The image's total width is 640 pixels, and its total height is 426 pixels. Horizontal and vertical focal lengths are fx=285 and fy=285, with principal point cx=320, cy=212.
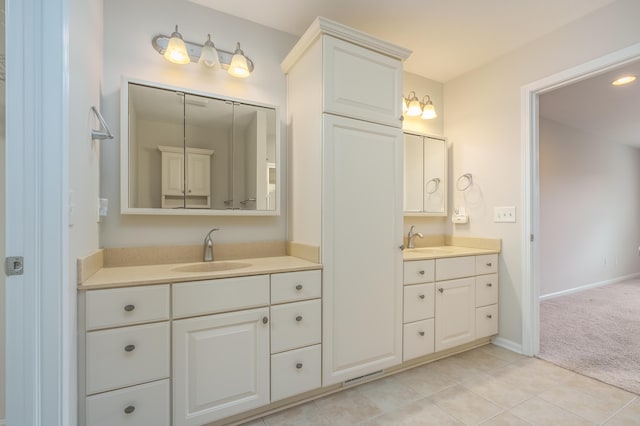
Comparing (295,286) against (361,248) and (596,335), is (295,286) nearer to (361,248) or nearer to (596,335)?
(361,248)

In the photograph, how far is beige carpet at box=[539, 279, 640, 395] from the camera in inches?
A: 77.6

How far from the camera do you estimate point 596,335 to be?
2.56 m

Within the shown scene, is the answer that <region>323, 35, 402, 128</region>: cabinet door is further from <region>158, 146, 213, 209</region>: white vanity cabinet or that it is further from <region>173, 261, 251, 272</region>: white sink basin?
<region>173, 261, 251, 272</region>: white sink basin

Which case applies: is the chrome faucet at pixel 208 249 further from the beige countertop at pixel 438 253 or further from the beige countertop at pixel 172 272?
the beige countertop at pixel 438 253

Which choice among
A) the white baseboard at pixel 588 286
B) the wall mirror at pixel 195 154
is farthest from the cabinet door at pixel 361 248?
the white baseboard at pixel 588 286

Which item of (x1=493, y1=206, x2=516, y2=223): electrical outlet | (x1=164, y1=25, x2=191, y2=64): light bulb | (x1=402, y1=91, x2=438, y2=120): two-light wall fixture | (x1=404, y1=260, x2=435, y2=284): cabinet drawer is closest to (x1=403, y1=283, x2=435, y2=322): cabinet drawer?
(x1=404, y1=260, x2=435, y2=284): cabinet drawer

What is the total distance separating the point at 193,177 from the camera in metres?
1.77

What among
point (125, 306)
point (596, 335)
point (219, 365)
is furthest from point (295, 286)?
point (596, 335)

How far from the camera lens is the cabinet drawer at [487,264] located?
91.4 inches

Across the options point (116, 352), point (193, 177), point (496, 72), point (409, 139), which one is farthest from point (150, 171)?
point (496, 72)

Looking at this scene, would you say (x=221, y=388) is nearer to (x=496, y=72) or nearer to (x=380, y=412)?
(x=380, y=412)

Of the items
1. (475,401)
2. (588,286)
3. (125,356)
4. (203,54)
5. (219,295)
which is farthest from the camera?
(588,286)

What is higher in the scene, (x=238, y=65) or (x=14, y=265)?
(x=238, y=65)

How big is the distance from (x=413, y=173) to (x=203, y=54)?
193 cm
